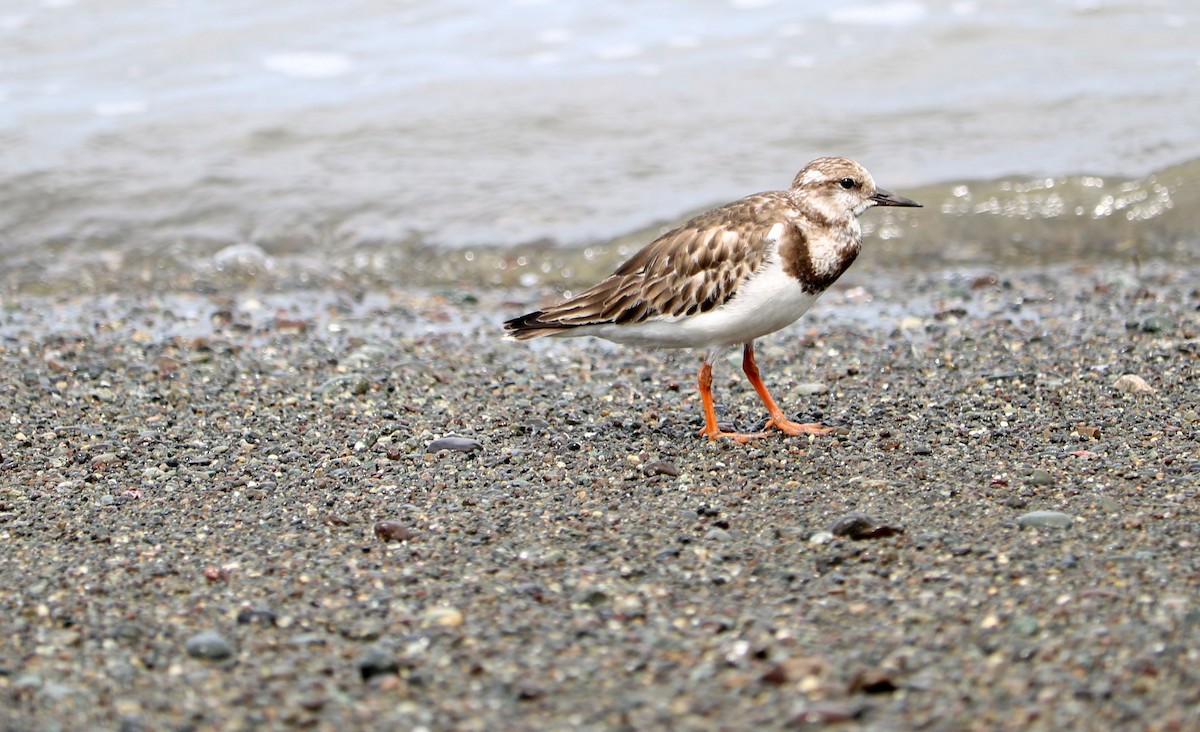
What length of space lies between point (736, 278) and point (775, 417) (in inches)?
30.3

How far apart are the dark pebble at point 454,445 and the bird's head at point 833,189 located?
189cm

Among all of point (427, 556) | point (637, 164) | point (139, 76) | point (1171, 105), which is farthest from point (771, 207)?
point (139, 76)

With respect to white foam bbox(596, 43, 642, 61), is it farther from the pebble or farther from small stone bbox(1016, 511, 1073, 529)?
small stone bbox(1016, 511, 1073, 529)

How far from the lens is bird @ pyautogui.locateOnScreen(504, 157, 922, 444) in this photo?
605 centimetres

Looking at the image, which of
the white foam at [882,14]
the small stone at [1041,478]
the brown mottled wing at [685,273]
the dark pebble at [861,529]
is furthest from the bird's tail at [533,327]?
the white foam at [882,14]

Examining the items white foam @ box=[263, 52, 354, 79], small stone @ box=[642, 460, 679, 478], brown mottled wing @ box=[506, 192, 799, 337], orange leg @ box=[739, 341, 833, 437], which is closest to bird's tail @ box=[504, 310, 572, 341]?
→ brown mottled wing @ box=[506, 192, 799, 337]

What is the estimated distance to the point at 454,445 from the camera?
20.4 ft

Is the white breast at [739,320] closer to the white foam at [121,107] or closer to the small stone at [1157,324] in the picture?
the small stone at [1157,324]

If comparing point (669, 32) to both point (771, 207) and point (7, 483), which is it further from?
point (7, 483)

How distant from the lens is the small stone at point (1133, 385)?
6668 mm

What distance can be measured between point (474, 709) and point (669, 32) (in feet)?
39.9

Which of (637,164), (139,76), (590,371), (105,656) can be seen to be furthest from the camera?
(139,76)

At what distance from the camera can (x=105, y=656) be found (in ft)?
13.5

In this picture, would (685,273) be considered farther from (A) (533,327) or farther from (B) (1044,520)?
(B) (1044,520)
